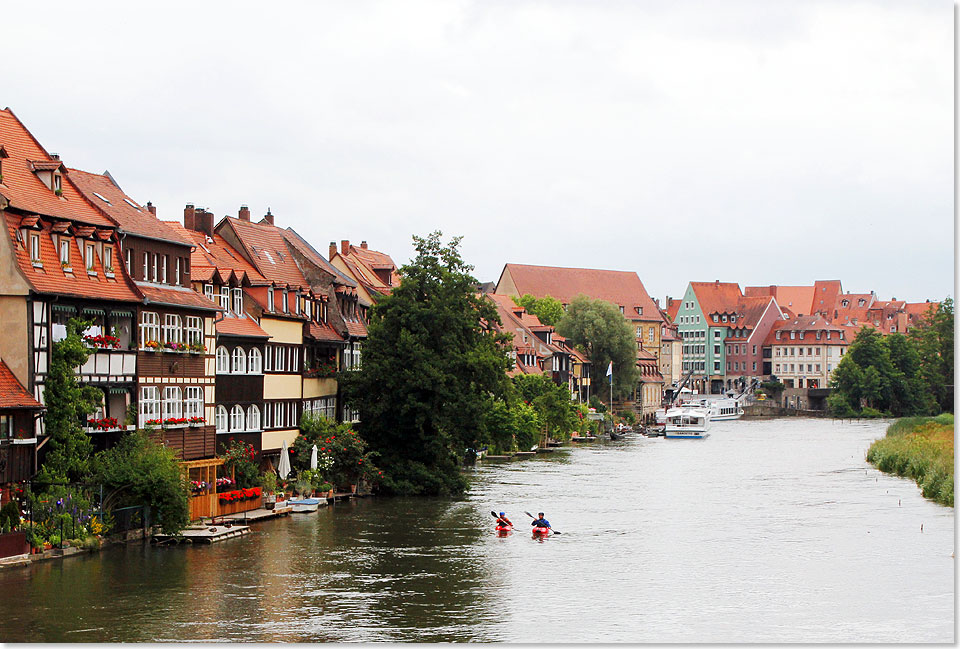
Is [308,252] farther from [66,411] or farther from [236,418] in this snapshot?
[66,411]

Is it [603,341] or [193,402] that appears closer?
[193,402]

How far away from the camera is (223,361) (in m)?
49.9

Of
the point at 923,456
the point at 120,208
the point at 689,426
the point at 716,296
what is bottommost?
the point at 923,456

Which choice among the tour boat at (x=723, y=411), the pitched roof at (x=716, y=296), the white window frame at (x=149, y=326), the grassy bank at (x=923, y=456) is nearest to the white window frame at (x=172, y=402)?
the white window frame at (x=149, y=326)

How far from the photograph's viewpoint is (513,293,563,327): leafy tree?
13775 centimetres

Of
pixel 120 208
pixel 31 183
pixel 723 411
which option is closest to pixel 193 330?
pixel 120 208

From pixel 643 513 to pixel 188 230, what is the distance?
21.2m

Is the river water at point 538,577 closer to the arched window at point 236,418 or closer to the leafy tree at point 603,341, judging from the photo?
the arched window at point 236,418

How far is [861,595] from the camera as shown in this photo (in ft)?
112

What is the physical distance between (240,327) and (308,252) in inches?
523

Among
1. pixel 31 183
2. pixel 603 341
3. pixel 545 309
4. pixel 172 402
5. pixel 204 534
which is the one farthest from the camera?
pixel 545 309

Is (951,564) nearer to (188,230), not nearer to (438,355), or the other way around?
(438,355)

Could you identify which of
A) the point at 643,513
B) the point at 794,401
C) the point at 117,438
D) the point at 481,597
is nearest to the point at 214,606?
the point at 481,597

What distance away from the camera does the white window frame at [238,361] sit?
166ft
